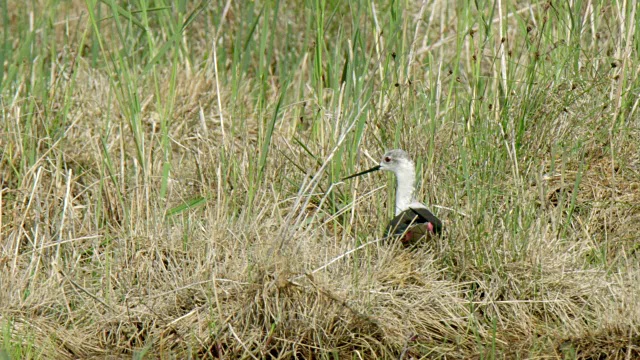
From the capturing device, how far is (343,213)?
155 inches

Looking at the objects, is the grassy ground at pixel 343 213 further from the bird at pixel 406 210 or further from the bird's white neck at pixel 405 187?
the bird's white neck at pixel 405 187

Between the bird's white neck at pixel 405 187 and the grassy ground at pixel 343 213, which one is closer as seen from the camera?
the grassy ground at pixel 343 213

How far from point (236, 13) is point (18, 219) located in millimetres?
2403

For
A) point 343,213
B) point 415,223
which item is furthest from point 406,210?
point 343,213

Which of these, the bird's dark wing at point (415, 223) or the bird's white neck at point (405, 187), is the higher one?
the bird's white neck at point (405, 187)

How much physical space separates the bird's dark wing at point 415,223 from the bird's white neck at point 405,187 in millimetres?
72

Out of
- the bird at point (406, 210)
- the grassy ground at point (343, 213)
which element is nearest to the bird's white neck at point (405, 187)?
the bird at point (406, 210)

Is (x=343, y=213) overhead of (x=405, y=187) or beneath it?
beneath

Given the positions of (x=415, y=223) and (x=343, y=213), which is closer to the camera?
(x=415, y=223)

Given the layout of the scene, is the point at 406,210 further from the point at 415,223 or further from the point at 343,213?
the point at 343,213

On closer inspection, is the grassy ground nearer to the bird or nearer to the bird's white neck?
the bird

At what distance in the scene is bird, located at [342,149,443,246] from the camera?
3.56m

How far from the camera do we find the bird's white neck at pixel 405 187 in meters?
3.66

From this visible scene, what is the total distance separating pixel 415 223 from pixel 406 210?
70 mm
